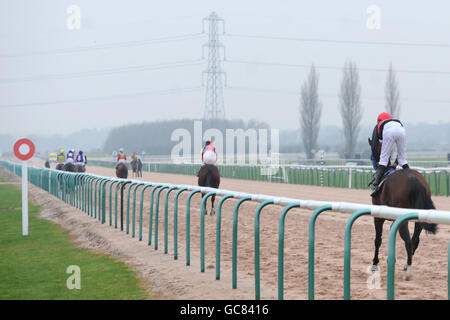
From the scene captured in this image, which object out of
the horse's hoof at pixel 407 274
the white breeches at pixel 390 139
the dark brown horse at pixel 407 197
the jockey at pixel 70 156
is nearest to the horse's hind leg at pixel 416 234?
the dark brown horse at pixel 407 197

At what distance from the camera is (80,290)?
661cm

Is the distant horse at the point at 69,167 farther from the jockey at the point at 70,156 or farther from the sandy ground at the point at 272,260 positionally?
the sandy ground at the point at 272,260

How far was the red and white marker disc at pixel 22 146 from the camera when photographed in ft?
39.5

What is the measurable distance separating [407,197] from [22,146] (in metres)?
7.35

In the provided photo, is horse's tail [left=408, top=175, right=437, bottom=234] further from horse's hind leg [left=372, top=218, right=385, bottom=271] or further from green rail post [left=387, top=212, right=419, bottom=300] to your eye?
green rail post [left=387, top=212, right=419, bottom=300]

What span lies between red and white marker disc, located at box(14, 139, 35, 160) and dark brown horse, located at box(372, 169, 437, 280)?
676 cm

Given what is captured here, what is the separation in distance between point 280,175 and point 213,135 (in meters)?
10.6

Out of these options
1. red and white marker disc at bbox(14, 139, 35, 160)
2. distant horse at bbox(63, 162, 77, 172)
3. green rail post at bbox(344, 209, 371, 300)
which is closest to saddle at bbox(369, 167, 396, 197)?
green rail post at bbox(344, 209, 371, 300)

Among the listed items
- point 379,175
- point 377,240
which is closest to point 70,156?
point 379,175

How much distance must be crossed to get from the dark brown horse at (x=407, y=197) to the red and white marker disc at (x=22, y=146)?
676 centimetres

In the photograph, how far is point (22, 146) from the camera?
12.2 metres

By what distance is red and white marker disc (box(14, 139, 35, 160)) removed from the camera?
12.0 meters
